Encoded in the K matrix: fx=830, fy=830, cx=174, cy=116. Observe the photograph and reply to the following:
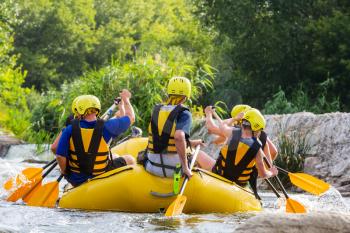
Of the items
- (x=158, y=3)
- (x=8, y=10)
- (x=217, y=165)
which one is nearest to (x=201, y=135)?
(x=217, y=165)

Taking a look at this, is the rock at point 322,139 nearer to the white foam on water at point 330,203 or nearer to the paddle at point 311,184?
the white foam on water at point 330,203

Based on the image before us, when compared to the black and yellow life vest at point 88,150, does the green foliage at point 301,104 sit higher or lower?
lower

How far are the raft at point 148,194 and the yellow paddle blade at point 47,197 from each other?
411 millimetres

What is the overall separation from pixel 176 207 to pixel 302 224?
3147 mm

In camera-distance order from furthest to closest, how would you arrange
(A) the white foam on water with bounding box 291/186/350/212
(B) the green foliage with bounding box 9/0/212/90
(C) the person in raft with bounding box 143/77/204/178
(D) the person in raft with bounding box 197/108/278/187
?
(B) the green foliage with bounding box 9/0/212/90 → (A) the white foam on water with bounding box 291/186/350/212 → (D) the person in raft with bounding box 197/108/278/187 → (C) the person in raft with bounding box 143/77/204/178

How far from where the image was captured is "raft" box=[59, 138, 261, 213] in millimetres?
8266

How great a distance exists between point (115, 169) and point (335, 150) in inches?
184

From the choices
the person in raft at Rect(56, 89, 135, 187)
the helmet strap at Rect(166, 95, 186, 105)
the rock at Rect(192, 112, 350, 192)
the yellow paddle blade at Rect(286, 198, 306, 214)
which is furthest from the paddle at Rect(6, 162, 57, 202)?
the rock at Rect(192, 112, 350, 192)

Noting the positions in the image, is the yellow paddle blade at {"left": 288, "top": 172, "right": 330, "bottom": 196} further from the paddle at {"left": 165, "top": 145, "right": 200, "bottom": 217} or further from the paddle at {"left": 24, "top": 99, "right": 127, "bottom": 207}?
the paddle at {"left": 24, "top": 99, "right": 127, "bottom": 207}

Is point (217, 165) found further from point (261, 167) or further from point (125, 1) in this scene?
point (125, 1)

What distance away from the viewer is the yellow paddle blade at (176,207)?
305 inches

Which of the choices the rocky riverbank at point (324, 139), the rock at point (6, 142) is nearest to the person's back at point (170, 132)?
the rocky riverbank at point (324, 139)

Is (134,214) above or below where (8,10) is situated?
below

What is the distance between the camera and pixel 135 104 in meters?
15.1
